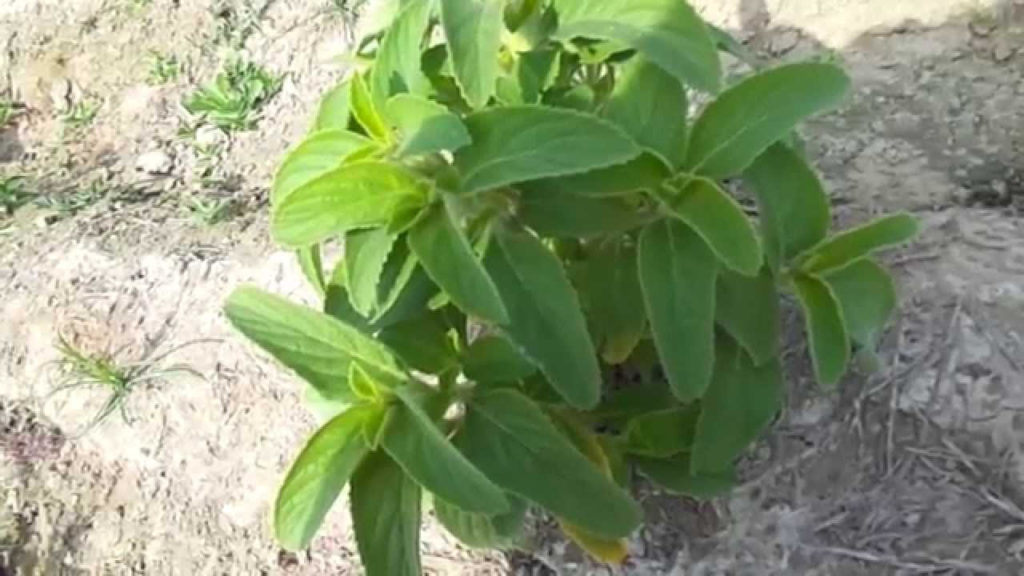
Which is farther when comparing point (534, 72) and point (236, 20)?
point (236, 20)

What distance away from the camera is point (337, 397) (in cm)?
163

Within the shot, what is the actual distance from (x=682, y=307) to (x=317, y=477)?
0.43 metres

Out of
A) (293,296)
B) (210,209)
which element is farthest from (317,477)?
(210,209)

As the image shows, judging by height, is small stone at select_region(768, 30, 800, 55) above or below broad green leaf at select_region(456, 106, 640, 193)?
below

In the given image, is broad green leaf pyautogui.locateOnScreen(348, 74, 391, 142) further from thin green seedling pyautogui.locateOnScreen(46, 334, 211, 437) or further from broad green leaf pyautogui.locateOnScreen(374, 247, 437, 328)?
thin green seedling pyautogui.locateOnScreen(46, 334, 211, 437)

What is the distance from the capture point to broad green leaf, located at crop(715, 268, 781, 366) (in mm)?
1646

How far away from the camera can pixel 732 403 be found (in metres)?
1.71

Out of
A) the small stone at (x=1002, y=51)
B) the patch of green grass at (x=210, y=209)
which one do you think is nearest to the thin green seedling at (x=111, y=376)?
the patch of green grass at (x=210, y=209)

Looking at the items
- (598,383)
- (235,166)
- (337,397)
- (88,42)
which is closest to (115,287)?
(235,166)

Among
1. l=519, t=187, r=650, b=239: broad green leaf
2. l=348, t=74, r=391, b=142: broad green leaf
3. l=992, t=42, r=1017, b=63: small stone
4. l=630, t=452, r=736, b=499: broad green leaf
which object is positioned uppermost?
l=348, t=74, r=391, b=142: broad green leaf

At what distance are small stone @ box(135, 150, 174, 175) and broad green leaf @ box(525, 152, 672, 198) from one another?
1434 millimetres

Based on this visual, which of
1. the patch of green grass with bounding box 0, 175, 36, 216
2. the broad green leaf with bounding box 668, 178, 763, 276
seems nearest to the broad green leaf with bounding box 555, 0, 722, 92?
the broad green leaf with bounding box 668, 178, 763, 276

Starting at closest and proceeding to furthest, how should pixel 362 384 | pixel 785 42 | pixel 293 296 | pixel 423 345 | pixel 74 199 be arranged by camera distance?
pixel 362 384 < pixel 423 345 < pixel 293 296 < pixel 785 42 < pixel 74 199

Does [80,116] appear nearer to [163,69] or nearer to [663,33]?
[163,69]
